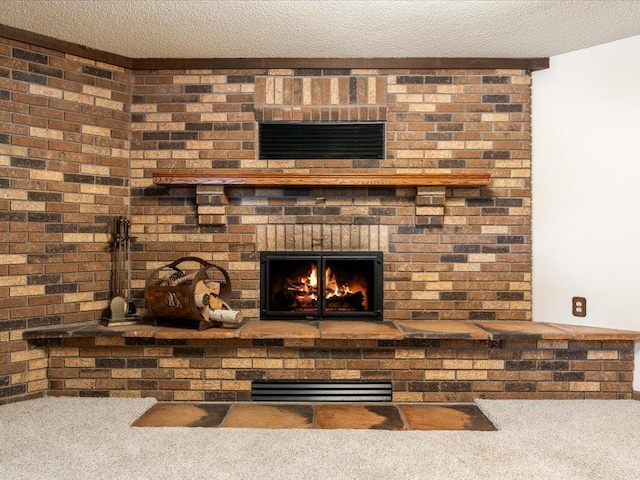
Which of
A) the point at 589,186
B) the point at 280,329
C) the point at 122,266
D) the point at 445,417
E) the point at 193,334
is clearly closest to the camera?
the point at 445,417

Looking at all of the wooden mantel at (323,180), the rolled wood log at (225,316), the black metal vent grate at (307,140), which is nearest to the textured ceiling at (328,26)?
the black metal vent grate at (307,140)

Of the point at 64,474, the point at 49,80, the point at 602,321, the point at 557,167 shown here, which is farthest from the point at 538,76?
the point at 64,474

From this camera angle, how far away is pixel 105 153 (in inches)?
122

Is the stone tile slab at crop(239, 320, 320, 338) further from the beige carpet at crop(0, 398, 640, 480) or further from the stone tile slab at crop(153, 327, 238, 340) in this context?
the beige carpet at crop(0, 398, 640, 480)

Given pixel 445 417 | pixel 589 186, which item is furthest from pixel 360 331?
pixel 589 186

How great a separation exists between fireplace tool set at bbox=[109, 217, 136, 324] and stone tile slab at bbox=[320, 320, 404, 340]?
1373 millimetres

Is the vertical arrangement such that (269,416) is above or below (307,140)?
below

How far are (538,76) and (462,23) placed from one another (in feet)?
2.85

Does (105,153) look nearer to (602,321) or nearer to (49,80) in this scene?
(49,80)

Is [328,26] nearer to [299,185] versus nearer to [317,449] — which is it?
[299,185]

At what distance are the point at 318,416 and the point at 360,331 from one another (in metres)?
0.57

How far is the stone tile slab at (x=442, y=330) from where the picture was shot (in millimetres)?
2697

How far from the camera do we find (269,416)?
100 inches

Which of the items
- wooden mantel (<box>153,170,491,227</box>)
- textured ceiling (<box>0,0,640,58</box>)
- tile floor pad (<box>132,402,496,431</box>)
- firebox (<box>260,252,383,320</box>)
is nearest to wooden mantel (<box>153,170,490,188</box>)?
wooden mantel (<box>153,170,491,227</box>)
